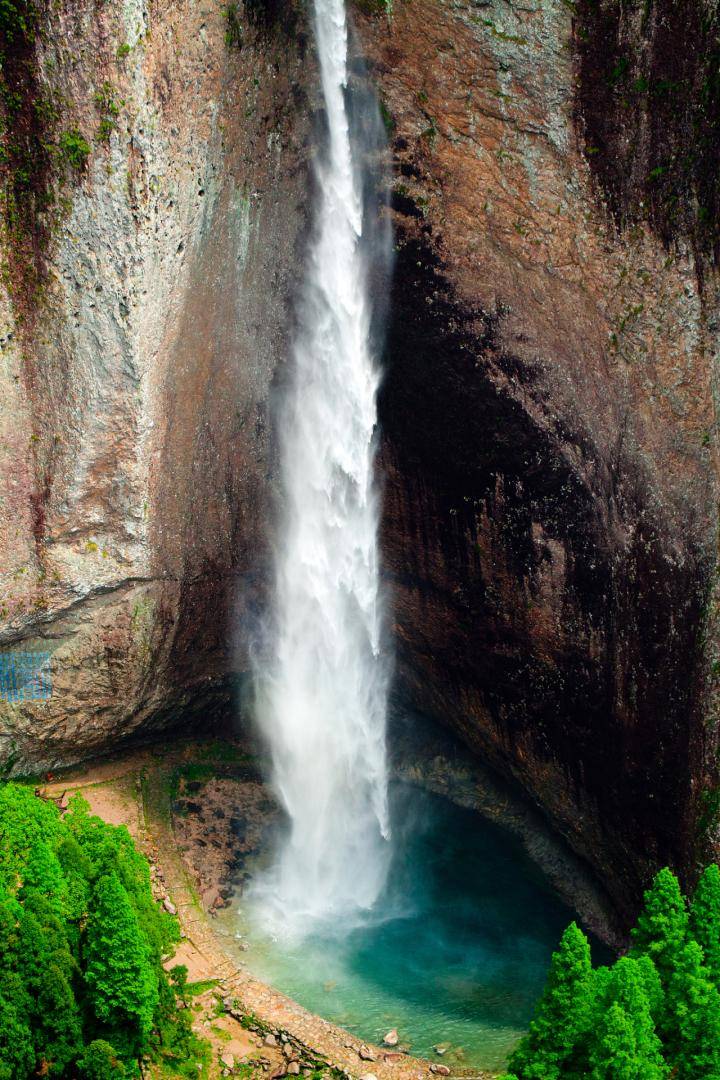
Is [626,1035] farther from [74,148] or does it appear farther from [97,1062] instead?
[74,148]

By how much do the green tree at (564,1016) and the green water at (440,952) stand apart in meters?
3.41

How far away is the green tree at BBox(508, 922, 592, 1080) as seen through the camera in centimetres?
1705

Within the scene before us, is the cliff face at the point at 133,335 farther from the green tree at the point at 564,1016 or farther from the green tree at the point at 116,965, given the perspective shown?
the green tree at the point at 564,1016

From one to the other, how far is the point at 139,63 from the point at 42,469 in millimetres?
7348

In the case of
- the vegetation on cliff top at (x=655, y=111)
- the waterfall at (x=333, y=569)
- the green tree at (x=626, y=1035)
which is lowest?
the green tree at (x=626, y=1035)

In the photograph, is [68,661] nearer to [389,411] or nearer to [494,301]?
[389,411]

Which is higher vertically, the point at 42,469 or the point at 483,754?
the point at 42,469

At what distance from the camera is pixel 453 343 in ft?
76.8

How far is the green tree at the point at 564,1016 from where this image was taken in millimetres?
17047

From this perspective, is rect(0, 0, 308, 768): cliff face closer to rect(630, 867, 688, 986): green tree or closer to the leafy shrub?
the leafy shrub

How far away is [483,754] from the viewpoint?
27.0 metres

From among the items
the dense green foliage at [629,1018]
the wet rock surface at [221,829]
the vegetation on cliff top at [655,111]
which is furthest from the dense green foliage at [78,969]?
the vegetation on cliff top at [655,111]

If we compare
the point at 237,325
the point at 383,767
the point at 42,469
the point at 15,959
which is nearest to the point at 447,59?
the point at 237,325

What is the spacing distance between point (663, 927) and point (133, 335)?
13.5m
